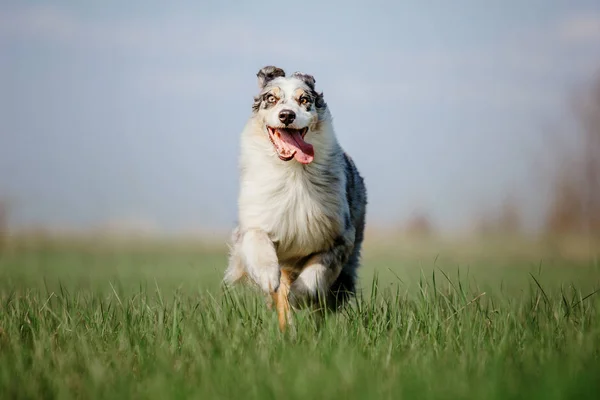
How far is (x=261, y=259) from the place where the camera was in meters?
6.92

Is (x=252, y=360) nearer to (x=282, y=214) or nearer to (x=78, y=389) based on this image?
(x=78, y=389)

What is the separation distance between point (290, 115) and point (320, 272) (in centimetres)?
154

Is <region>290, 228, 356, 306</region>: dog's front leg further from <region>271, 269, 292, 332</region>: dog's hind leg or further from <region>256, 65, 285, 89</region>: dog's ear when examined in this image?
<region>256, 65, 285, 89</region>: dog's ear

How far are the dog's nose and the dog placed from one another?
27mm

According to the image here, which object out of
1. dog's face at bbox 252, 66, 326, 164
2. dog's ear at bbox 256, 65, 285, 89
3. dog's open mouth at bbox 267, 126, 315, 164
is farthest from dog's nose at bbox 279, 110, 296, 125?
dog's ear at bbox 256, 65, 285, 89

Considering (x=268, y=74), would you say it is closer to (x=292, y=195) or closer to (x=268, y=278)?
(x=292, y=195)

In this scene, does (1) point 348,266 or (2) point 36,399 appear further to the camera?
(1) point 348,266

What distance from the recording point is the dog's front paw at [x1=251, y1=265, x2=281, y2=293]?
679cm

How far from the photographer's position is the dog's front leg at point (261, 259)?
6.81 metres

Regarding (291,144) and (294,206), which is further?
(294,206)

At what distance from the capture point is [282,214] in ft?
23.9

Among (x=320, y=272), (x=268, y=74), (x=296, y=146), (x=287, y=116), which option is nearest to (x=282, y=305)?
(x=320, y=272)

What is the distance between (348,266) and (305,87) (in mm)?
2250

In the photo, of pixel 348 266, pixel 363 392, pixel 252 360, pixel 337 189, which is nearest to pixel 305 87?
pixel 337 189
